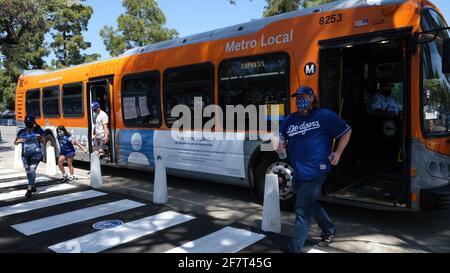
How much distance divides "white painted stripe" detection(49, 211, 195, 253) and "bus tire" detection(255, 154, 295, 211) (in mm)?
1414

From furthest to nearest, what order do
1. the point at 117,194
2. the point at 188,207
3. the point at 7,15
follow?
the point at 7,15 < the point at 117,194 < the point at 188,207

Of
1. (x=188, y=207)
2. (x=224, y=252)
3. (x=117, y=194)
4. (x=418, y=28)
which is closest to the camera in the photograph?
(x=224, y=252)

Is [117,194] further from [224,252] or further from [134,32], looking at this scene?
[134,32]

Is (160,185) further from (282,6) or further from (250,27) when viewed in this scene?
(282,6)

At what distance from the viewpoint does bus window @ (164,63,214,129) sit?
7023 mm

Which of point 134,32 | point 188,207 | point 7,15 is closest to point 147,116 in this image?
point 188,207

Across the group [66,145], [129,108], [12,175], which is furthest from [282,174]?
[12,175]

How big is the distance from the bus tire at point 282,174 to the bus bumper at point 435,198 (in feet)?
5.95

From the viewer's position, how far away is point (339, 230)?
5.30 meters

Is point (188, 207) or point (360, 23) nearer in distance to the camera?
point (360, 23)

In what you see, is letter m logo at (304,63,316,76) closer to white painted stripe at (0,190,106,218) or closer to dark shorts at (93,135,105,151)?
white painted stripe at (0,190,106,218)

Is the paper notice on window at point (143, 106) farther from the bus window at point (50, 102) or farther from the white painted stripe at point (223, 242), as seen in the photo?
the bus window at point (50, 102)

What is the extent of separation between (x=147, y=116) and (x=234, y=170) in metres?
2.66

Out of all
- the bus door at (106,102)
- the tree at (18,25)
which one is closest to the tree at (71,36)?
the tree at (18,25)
